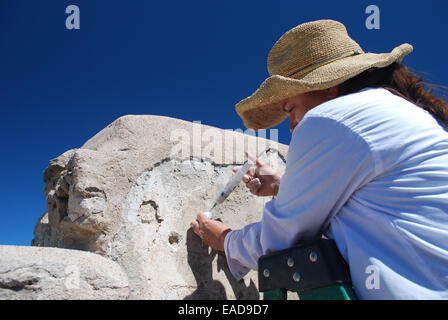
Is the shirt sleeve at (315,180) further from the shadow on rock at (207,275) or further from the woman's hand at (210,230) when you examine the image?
the shadow on rock at (207,275)

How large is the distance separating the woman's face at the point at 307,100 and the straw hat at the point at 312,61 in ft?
0.13

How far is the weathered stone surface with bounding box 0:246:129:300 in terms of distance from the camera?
1.03 meters

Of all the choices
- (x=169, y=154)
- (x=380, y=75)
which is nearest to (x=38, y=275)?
(x=169, y=154)

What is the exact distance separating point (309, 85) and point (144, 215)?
33.2 inches

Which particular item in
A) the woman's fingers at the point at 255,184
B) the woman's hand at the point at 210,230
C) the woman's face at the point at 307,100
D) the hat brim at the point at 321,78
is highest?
the hat brim at the point at 321,78

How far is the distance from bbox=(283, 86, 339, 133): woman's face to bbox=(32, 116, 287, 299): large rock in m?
0.62

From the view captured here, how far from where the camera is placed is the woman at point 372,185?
758 mm

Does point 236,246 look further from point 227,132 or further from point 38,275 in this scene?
point 227,132

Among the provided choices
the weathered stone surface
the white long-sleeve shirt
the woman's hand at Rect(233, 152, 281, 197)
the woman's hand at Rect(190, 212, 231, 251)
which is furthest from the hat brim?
the weathered stone surface

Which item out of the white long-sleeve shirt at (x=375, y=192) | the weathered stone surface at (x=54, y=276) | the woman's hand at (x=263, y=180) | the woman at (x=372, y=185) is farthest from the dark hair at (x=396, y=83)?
the weathered stone surface at (x=54, y=276)

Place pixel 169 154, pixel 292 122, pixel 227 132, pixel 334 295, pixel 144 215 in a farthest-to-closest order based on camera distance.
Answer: pixel 227 132
pixel 169 154
pixel 144 215
pixel 292 122
pixel 334 295

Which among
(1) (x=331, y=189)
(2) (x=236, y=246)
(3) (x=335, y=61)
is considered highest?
(3) (x=335, y=61)

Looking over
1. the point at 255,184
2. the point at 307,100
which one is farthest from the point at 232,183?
the point at 307,100

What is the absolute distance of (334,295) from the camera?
0.80 m
